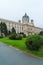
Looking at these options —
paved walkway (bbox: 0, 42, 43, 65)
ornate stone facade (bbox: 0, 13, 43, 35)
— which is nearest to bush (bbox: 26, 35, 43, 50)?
paved walkway (bbox: 0, 42, 43, 65)

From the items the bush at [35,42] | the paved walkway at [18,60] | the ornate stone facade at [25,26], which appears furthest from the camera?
the ornate stone facade at [25,26]

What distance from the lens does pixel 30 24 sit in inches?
4368

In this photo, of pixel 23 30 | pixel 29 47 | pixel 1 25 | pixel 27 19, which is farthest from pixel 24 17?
pixel 29 47

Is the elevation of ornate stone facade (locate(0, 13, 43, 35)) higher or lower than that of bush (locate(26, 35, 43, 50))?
lower

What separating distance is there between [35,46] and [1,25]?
52.4 meters

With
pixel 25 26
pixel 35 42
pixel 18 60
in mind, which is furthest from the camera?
pixel 25 26

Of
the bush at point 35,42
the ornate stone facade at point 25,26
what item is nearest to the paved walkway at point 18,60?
the bush at point 35,42

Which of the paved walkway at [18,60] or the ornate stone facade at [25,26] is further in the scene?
the ornate stone facade at [25,26]

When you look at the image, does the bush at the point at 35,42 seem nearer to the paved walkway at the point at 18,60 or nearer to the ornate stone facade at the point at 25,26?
the paved walkway at the point at 18,60

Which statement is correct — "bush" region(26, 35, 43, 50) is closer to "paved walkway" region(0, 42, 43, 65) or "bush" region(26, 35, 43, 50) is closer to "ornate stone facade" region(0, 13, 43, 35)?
"paved walkway" region(0, 42, 43, 65)

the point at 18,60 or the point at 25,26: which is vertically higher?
the point at 18,60

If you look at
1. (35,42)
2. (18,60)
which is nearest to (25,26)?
(35,42)

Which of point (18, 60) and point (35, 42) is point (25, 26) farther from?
point (18, 60)

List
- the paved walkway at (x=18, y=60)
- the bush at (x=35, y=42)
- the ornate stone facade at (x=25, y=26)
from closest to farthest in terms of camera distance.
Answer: the paved walkway at (x=18, y=60)
the bush at (x=35, y=42)
the ornate stone facade at (x=25, y=26)
